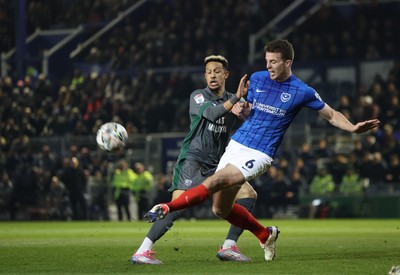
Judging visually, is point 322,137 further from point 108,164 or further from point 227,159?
point 227,159

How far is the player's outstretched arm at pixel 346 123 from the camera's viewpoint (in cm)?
889

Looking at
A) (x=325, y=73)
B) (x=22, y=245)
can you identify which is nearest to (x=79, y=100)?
(x=325, y=73)

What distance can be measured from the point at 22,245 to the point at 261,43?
60.2ft

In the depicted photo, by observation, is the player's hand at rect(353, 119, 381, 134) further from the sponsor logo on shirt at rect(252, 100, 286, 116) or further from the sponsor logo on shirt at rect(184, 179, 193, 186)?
the sponsor logo on shirt at rect(184, 179, 193, 186)

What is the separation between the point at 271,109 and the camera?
9320 millimetres

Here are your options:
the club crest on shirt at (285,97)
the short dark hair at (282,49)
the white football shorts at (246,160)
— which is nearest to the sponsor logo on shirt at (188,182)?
the white football shorts at (246,160)

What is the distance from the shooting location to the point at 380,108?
82.3 ft

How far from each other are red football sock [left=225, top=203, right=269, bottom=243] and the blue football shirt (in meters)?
0.74

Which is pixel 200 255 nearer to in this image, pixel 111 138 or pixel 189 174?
pixel 189 174

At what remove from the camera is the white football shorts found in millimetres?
9008

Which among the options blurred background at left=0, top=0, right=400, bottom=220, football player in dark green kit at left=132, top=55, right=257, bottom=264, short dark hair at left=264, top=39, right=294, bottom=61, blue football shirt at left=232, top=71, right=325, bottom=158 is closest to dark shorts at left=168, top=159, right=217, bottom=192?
football player in dark green kit at left=132, top=55, right=257, bottom=264

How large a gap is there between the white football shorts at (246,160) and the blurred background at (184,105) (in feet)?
50.6

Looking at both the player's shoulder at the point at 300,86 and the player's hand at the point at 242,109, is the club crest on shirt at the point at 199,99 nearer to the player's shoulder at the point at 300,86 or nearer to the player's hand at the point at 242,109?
the player's hand at the point at 242,109

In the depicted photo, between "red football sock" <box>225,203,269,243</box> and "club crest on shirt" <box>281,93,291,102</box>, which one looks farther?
"red football sock" <box>225,203,269,243</box>
